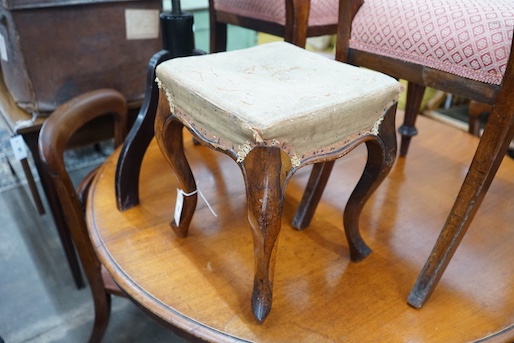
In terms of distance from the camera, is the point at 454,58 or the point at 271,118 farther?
the point at 454,58

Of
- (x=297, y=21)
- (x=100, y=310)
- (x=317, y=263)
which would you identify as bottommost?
(x=100, y=310)

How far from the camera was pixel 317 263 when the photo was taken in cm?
76

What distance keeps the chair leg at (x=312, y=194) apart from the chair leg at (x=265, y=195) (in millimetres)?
276

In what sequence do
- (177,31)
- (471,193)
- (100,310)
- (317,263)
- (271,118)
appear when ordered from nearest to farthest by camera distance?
(271,118) → (471,193) → (317,263) → (177,31) → (100,310)

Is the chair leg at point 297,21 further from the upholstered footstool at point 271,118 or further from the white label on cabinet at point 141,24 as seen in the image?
the white label on cabinet at point 141,24

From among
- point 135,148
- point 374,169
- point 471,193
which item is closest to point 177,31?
point 135,148

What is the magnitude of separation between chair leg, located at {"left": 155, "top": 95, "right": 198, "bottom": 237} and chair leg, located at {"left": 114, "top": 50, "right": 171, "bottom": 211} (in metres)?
0.14

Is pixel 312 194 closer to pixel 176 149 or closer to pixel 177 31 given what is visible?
pixel 176 149

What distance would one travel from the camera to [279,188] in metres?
0.53

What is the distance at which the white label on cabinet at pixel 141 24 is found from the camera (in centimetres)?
113

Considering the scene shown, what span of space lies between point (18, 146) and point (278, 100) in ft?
2.57

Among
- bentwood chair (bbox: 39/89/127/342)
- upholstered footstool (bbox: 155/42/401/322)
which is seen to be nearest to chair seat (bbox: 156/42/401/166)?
upholstered footstool (bbox: 155/42/401/322)

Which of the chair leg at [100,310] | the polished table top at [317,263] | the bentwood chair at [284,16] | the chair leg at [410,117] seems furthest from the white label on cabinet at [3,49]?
the chair leg at [410,117]

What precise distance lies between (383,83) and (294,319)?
0.38 meters
